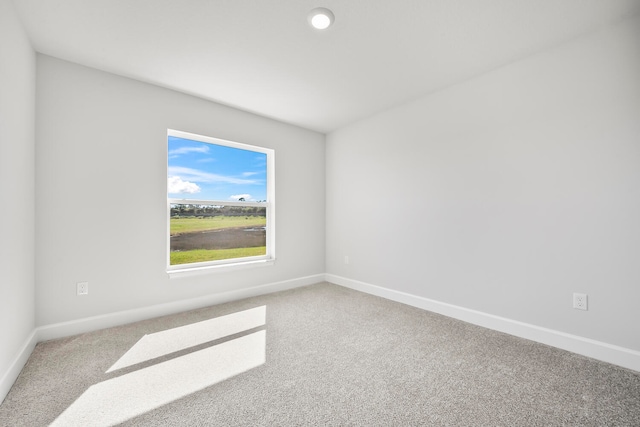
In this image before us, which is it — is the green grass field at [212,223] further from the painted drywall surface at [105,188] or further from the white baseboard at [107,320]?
the white baseboard at [107,320]

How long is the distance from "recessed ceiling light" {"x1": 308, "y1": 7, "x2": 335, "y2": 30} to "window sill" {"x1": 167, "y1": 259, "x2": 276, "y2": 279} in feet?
8.66

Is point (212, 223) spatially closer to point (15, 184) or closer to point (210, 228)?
point (210, 228)

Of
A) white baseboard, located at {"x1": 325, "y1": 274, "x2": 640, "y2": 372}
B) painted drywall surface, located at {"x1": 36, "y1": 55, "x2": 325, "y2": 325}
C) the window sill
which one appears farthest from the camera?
the window sill

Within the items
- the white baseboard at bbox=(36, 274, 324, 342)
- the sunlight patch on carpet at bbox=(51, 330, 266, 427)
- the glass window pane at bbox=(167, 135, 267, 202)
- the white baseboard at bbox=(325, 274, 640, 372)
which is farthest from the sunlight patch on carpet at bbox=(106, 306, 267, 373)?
the white baseboard at bbox=(325, 274, 640, 372)

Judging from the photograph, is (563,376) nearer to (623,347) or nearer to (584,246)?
(623,347)

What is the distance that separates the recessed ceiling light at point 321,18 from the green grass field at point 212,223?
93.1 inches

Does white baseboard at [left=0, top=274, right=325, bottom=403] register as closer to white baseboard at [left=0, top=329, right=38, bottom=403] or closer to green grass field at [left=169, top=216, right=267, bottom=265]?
white baseboard at [left=0, top=329, right=38, bottom=403]

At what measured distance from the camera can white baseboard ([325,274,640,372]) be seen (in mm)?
1878

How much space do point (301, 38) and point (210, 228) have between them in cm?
232

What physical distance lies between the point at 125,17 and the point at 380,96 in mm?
2383

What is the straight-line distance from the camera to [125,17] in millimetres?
1873

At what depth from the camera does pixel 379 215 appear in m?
3.58

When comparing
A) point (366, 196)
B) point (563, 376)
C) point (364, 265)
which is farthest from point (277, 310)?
point (563, 376)

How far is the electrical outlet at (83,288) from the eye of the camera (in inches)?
94.9
